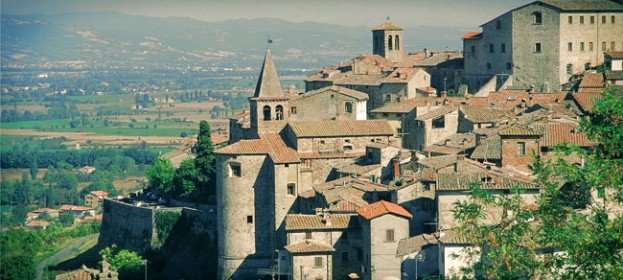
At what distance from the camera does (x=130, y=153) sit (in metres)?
155

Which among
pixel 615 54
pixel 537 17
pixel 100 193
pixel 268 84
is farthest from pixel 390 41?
pixel 100 193

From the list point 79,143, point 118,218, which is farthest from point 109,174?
point 118,218

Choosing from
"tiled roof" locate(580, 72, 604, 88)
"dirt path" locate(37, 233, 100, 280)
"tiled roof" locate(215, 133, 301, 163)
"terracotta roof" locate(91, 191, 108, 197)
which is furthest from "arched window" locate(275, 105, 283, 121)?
"terracotta roof" locate(91, 191, 108, 197)

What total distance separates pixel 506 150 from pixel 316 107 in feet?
46.0

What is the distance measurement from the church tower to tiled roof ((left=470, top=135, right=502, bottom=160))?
8.82 m

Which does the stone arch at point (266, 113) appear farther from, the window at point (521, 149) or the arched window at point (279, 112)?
the window at point (521, 149)

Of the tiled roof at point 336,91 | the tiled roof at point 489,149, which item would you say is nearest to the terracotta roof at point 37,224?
the tiled roof at point 336,91

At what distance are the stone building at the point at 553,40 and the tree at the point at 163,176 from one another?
55.6 feet

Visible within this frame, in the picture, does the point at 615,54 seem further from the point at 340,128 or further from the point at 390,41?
the point at 390,41

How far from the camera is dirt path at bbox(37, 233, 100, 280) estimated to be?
64356 millimetres

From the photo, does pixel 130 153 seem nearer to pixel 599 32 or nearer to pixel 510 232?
pixel 599 32

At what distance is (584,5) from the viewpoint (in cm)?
6116

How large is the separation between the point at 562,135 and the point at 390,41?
107 feet

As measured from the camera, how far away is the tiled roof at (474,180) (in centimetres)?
3934
